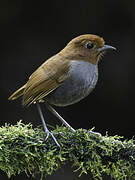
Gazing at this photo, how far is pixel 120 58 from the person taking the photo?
5.85 m

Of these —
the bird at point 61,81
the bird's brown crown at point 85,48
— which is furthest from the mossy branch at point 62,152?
the bird's brown crown at point 85,48

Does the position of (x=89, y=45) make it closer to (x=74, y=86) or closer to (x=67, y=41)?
(x=74, y=86)

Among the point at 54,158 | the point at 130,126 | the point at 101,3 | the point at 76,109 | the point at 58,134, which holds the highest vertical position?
the point at 101,3

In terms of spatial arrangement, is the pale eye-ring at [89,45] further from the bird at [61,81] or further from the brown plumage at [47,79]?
the brown plumage at [47,79]

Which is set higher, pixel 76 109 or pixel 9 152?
pixel 76 109

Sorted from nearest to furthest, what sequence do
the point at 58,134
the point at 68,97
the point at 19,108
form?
the point at 58,134 → the point at 68,97 → the point at 19,108

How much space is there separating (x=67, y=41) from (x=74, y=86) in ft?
7.84

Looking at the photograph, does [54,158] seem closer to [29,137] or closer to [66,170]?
[29,137]

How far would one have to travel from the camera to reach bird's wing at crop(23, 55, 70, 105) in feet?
11.6

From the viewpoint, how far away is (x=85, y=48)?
3742 millimetres

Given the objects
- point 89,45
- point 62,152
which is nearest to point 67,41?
point 89,45

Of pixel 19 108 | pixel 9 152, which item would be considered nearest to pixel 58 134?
pixel 9 152

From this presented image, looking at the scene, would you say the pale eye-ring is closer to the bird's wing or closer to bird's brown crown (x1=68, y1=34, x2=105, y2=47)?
bird's brown crown (x1=68, y1=34, x2=105, y2=47)

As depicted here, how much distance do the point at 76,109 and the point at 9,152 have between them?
10.1 ft
